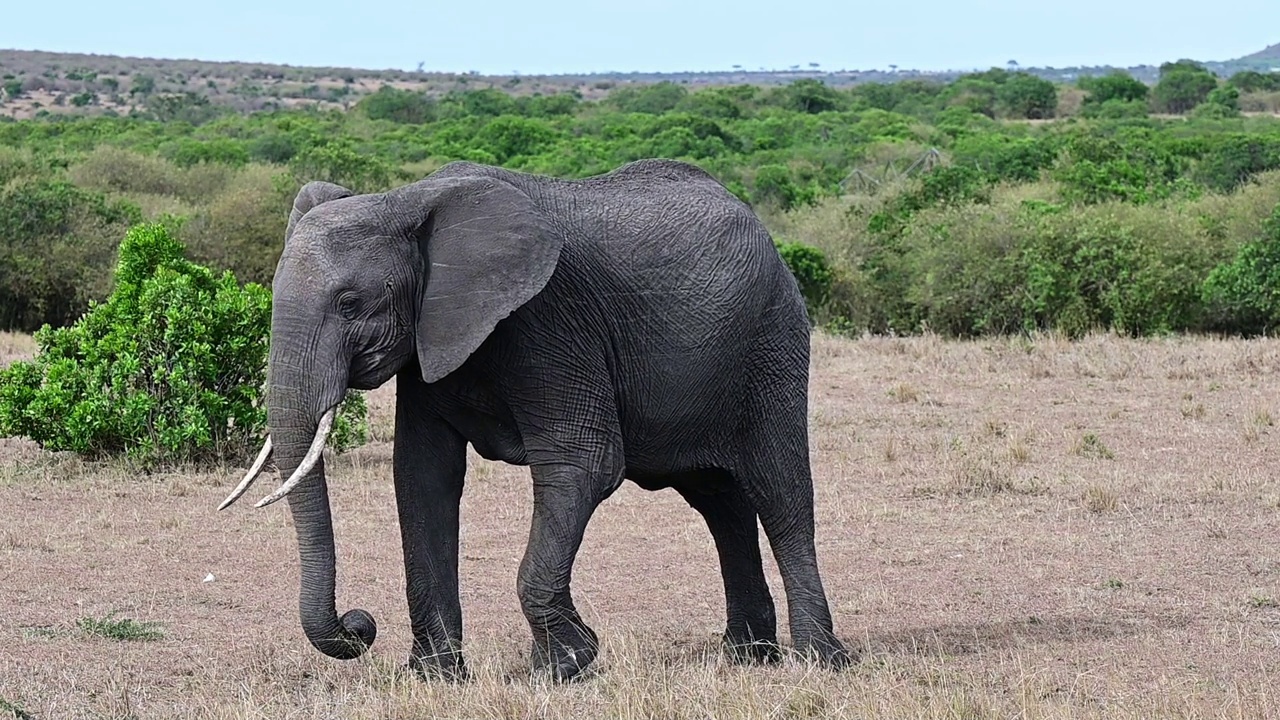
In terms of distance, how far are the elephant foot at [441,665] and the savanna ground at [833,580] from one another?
0.47 ft

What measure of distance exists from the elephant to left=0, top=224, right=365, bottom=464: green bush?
20.2 ft

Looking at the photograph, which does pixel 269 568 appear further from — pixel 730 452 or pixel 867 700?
pixel 867 700

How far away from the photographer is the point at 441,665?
6680mm

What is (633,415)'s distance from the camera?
667 centimetres

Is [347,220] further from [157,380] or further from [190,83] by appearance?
[190,83]

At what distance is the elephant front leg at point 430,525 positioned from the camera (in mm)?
6496

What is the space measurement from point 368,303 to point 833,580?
3916mm

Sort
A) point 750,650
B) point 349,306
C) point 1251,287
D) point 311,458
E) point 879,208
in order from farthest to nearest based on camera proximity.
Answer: point 879,208 < point 1251,287 < point 750,650 < point 349,306 < point 311,458

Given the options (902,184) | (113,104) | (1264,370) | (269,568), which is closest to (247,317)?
(269,568)

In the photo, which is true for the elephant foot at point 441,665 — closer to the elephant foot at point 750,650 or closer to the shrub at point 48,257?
the elephant foot at point 750,650

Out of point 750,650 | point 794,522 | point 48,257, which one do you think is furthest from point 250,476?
point 48,257

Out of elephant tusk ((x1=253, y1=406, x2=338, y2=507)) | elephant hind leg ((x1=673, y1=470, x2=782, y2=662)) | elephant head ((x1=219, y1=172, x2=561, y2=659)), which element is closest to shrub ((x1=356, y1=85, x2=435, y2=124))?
elephant hind leg ((x1=673, y1=470, x2=782, y2=662))

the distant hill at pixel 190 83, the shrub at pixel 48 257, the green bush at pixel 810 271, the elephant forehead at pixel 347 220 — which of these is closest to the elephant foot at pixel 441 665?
the elephant forehead at pixel 347 220

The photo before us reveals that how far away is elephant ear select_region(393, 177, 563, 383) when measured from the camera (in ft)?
19.7
